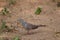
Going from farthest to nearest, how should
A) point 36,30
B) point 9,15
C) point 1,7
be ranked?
point 1,7 → point 9,15 → point 36,30

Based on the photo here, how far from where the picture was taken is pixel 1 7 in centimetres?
943

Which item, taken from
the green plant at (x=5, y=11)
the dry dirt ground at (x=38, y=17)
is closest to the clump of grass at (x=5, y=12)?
the green plant at (x=5, y=11)

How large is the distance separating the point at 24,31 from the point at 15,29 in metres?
0.27

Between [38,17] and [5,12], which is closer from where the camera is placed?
[38,17]

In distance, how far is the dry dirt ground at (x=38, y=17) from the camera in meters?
6.27

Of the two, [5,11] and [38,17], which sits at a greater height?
[5,11]

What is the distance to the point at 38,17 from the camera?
8.16 meters

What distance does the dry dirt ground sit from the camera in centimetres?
627

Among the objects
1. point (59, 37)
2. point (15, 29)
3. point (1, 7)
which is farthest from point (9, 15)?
point (59, 37)

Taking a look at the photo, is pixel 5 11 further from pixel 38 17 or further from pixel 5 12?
pixel 38 17

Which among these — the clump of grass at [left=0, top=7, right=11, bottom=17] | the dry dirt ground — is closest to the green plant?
the clump of grass at [left=0, top=7, right=11, bottom=17]

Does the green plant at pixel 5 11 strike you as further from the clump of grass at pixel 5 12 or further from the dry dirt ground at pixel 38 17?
the dry dirt ground at pixel 38 17

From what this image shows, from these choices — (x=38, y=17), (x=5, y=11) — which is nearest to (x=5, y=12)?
(x=5, y=11)

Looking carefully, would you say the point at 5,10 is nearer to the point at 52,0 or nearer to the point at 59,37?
the point at 52,0
